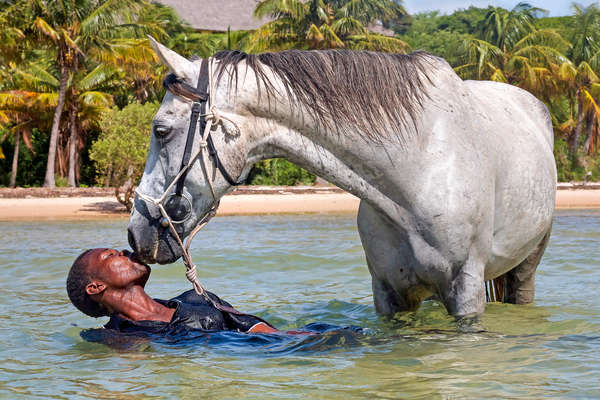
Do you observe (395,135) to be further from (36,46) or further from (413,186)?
(36,46)

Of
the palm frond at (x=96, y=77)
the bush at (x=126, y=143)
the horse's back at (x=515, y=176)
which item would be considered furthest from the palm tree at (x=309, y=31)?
the horse's back at (x=515, y=176)

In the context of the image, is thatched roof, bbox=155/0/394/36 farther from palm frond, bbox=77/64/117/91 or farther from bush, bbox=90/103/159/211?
bush, bbox=90/103/159/211

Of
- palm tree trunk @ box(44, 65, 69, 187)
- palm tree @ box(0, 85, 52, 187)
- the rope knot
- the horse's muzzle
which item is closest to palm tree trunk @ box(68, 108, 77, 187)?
palm tree trunk @ box(44, 65, 69, 187)

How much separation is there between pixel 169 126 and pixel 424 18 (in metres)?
59.1

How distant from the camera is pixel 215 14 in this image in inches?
1497

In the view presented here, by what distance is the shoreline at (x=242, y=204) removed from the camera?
59.9 ft

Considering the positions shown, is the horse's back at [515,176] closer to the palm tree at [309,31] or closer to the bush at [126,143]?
the bush at [126,143]

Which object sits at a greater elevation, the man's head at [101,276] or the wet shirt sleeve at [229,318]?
the man's head at [101,276]

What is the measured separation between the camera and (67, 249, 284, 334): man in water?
394cm

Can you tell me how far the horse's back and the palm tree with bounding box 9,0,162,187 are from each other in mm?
20044

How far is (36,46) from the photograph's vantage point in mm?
23047

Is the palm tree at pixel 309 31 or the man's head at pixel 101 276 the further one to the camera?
the palm tree at pixel 309 31

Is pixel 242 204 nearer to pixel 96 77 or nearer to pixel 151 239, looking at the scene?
pixel 96 77

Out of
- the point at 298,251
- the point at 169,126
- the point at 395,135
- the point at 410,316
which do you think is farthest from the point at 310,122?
the point at 298,251
